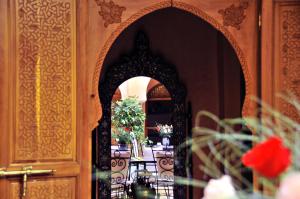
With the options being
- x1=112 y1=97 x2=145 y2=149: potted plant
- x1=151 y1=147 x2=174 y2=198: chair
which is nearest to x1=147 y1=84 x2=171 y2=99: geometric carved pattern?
x1=112 y1=97 x2=145 y2=149: potted plant

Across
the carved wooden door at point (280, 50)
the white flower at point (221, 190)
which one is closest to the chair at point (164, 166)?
the carved wooden door at point (280, 50)

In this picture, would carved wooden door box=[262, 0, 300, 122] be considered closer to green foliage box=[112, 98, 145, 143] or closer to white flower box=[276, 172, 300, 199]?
white flower box=[276, 172, 300, 199]

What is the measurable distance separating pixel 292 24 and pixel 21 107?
73.2 inches

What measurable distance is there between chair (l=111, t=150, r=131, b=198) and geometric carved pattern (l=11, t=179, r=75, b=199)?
A: 9.12 ft

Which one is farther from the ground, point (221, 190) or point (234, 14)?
point (234, 14)

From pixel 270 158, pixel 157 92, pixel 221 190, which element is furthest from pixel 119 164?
pixel 270 158

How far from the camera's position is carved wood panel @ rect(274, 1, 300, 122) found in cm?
306

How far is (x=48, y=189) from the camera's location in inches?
114

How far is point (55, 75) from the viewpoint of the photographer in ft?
9.55

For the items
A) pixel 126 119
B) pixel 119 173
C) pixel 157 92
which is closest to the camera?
pixel 119 173

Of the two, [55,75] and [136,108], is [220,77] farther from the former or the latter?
[55,75]

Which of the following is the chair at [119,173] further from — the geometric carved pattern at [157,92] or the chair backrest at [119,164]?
the geometric carved pattern at [157,92]

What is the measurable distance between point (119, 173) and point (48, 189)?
3200 mm

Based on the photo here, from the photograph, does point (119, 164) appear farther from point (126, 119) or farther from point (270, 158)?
point (270, 158)
